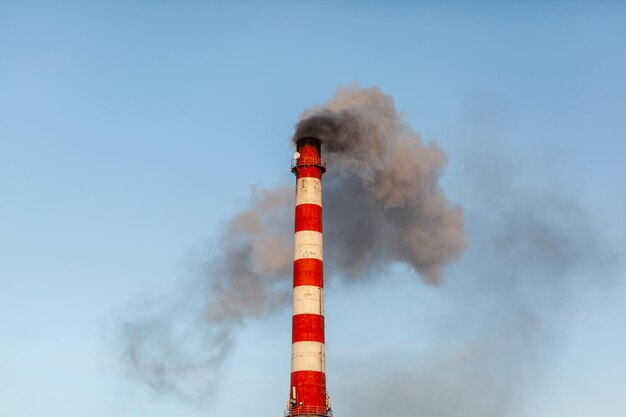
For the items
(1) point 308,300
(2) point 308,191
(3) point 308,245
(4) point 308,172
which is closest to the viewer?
(1) point 308,300

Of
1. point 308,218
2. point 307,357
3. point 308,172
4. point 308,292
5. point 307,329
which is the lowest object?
point 307,357

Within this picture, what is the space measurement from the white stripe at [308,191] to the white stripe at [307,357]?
8622mm

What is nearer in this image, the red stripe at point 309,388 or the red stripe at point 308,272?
the red stripe at point 309,388

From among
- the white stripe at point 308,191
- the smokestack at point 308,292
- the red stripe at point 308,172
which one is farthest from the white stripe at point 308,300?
the red stripe at point 308,172

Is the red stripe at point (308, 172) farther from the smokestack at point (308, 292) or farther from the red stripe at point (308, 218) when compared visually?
the red stripe at point (308, 218)

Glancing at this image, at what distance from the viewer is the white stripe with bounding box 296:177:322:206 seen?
163 feet

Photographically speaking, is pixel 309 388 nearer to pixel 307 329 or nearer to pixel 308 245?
pixel 307 329

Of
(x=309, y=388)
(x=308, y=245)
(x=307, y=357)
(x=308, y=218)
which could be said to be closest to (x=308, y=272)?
(x=308, y=245)

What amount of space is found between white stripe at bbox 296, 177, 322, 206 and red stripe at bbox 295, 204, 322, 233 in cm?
32

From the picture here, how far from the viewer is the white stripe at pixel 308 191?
49.5m

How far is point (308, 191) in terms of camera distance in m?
49.6

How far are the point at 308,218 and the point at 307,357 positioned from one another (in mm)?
8310

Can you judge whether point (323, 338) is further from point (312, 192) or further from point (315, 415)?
point (312, 192)

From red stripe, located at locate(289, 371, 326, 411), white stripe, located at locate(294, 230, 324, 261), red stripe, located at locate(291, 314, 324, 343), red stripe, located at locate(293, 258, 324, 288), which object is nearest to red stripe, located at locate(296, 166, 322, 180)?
white stripe, located at locate(294, 230, 324, 261)
